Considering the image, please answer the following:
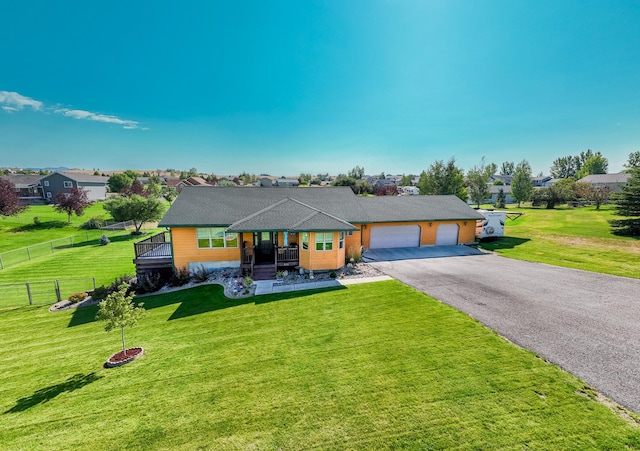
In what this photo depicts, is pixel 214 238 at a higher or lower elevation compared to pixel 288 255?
higher

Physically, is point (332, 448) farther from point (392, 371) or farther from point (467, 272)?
point (467, 272)

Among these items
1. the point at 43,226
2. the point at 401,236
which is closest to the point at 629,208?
the point at 401,236

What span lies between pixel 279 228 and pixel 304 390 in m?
9.35

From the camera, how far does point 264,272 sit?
51.1ft

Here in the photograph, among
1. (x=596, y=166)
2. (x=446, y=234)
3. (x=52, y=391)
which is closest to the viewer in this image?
(x=52, y=391)

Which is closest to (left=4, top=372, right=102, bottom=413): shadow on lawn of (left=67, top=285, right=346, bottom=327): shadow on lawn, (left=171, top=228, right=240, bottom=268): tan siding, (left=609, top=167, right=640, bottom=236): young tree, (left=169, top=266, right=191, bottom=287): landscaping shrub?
(left=67, top=285, right=346, bottom=327): shadow on lawn

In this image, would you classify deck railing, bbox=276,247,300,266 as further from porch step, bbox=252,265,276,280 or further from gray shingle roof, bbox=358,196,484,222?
gray shingle roof, bbox=358,196,484,222

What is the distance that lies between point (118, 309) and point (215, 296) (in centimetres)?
498

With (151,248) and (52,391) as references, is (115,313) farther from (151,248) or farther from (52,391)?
(151,248)

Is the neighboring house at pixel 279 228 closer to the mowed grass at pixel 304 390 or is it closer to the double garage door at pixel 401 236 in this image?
the double garage door at pixel 401 236

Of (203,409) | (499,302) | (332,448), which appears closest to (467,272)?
(499,302)

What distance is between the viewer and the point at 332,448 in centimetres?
509

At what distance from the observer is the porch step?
50.1ft

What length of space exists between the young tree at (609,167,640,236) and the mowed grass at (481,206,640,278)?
1.04 meters
